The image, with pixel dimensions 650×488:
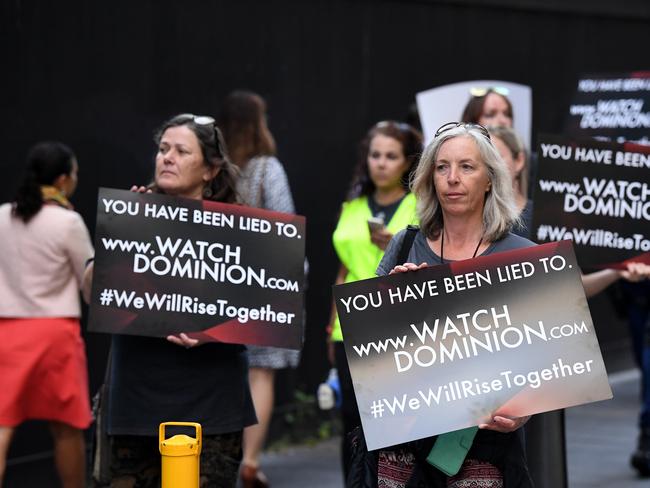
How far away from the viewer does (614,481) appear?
827 cm

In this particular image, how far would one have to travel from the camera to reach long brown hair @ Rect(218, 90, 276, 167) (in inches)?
312

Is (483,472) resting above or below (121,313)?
below

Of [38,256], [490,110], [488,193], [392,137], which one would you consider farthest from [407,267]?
[490,110]

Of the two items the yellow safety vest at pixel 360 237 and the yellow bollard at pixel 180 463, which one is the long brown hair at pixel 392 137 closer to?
the yellow safety vest at pixel 360 237

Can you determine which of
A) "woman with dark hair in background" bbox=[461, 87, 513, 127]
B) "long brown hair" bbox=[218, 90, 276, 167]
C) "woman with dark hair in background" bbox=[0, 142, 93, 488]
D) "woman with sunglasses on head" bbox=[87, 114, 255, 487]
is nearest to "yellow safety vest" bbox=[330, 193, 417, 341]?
"woman with dark hair in background" bbox=[461, 87, 513, 127]

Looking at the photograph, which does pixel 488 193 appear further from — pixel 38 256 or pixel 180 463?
pixel 38 256

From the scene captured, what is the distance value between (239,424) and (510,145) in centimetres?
182

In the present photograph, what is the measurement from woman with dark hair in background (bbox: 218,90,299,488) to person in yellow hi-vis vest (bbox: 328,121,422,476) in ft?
2.73

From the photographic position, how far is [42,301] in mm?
6805

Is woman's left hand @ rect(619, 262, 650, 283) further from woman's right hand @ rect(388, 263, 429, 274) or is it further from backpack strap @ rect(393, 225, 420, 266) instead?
woman's right hand @ rect(388, 263, 429, 274)

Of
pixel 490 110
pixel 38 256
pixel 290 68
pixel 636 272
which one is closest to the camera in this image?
pixel 636 272

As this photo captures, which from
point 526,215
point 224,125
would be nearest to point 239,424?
point 526,215

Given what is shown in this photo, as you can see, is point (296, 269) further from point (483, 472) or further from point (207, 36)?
point (207, 36)

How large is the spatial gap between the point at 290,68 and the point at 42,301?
3.15 meters
